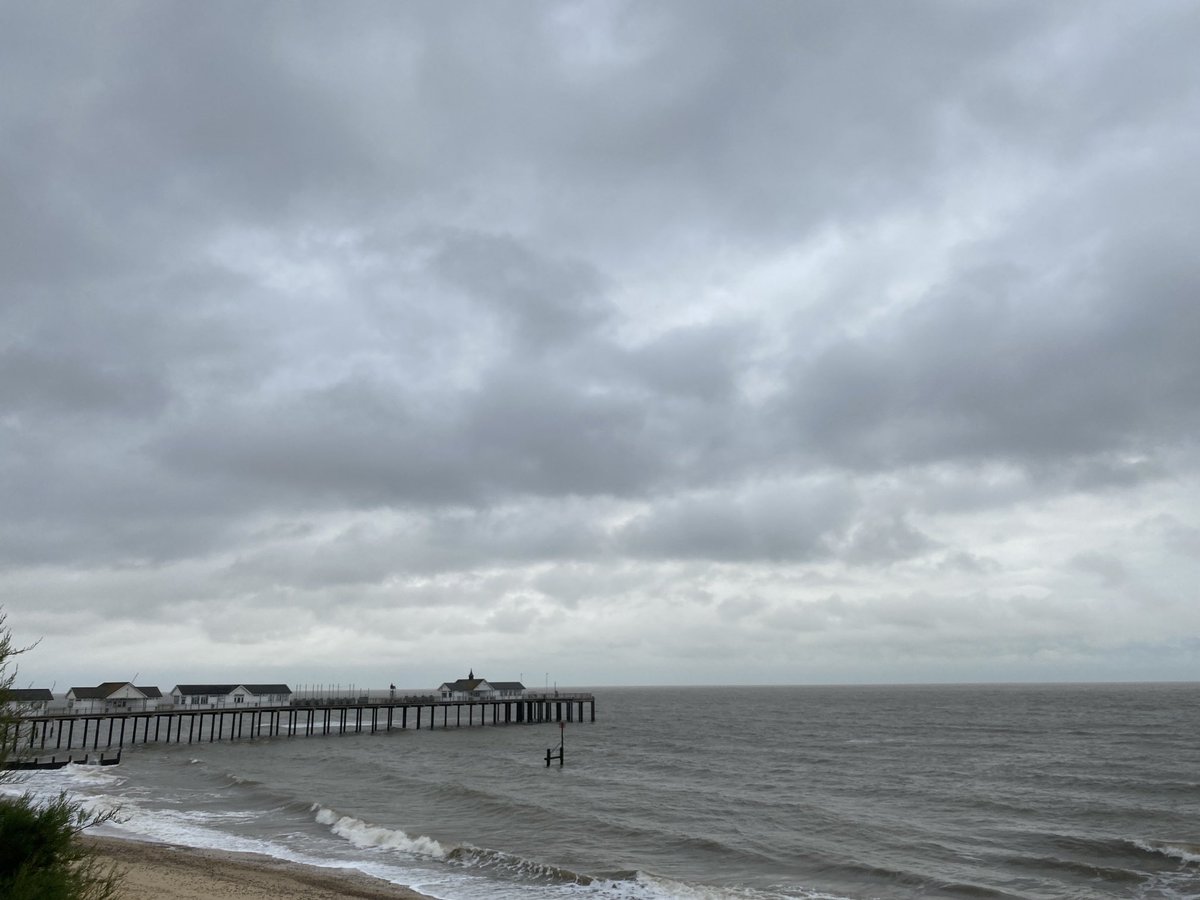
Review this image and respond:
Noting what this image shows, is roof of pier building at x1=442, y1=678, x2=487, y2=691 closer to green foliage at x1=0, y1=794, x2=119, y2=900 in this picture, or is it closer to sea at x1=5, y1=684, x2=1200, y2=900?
sea at x1=5, y1=684, x2=1200, y2=900

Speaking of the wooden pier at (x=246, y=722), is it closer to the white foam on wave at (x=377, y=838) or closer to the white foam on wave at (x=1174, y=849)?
the white foam on wave at (x=377, y=838)

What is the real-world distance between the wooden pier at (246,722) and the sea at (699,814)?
7.90 metres

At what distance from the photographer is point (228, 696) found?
293 feet

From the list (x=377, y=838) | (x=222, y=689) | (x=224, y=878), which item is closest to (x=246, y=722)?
(x=222, y=689)

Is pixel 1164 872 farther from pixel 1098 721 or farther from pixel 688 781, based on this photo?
pixel 1098 721

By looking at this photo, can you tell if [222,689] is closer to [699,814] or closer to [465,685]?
[465,685]

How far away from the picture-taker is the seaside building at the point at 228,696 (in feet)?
284

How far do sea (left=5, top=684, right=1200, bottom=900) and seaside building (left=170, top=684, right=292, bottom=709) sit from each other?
1669 cm

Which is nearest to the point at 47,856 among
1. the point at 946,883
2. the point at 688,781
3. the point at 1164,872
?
the point at 946,883

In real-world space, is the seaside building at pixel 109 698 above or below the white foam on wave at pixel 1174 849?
above

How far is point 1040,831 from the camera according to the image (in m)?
33.5

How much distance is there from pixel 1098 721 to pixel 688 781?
69342 mm

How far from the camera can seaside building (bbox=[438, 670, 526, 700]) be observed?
109 m

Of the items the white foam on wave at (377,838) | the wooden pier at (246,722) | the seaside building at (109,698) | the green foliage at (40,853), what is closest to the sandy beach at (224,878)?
the white foam on wave at (377,838)
